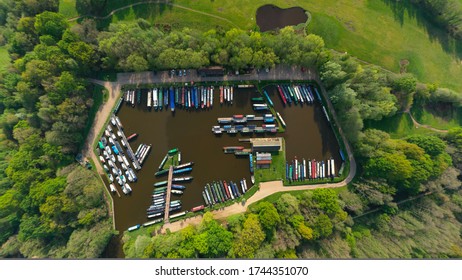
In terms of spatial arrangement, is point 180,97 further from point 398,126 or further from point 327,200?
point 398,126

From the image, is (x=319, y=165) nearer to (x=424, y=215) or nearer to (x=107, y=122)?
(x=424, y=215)

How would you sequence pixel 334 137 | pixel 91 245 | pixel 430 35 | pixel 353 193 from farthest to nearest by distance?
1. pixel 430 35
2. pixel 334 137
3. pixel 353 193
4. pixel 91 245

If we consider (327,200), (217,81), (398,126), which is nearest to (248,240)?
(327,200)

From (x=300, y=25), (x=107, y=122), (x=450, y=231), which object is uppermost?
(x=300, y=25)

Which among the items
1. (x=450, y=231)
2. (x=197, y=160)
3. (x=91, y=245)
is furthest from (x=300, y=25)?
(x=91, y=245)

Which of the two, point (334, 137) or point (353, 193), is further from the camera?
point (334, 137)

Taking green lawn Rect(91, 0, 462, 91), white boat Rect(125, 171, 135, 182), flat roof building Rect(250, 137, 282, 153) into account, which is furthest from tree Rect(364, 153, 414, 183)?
white boat Rect(125, 171, 135, 182)

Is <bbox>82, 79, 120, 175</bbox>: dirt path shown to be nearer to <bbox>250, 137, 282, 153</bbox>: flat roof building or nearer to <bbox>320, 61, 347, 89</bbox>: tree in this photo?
<bbox>250, 137, 282, 153</bbox>: flat roof building
